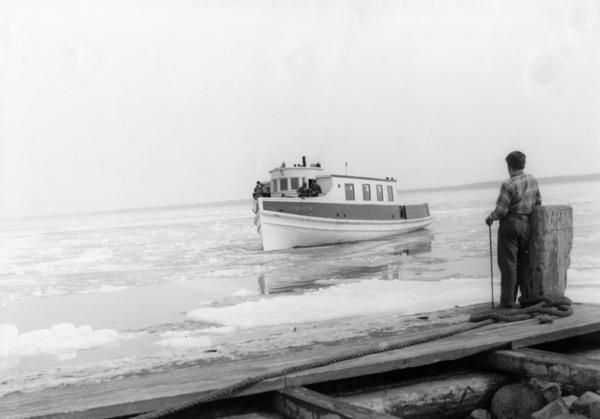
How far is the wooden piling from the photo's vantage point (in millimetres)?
4988

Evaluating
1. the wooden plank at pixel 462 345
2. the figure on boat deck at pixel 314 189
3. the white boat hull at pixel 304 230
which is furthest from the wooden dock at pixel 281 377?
the figure on boat deck at pixel 314 189

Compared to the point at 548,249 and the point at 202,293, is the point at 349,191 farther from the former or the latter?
the point at 548,249

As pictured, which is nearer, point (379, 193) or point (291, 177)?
point (291, 177)

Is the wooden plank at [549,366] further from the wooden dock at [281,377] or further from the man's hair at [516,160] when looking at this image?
the man's hair at [516,160]

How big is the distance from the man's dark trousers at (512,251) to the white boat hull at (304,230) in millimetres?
14295

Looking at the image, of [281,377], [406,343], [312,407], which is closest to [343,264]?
[406,343]

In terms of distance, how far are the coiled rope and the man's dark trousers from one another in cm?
23

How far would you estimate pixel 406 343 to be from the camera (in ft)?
12.7

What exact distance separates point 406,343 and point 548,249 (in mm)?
1863

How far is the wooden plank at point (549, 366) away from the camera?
341 cm

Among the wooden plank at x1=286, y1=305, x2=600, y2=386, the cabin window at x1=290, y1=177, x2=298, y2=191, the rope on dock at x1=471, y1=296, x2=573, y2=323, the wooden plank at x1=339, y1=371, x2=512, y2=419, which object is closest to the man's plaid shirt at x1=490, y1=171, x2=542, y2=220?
the rope on dock at x1=471, y1=296, x2=573, y2=323

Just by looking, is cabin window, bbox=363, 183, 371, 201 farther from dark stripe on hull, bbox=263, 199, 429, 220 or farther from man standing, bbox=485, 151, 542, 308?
man standing, bbox=485, 151, 542, 308

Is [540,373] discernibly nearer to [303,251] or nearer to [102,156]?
[102,156]

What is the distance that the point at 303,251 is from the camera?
65.8ft
